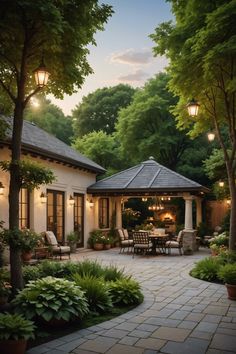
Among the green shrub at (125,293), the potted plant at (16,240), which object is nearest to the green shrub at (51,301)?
the potted plant at (16,240)

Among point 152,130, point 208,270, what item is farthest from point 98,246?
point 152,130

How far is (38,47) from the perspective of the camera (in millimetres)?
6820

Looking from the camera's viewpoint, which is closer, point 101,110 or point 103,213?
point 103,213

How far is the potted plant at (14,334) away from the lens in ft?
14.1

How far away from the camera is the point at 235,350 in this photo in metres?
4.73

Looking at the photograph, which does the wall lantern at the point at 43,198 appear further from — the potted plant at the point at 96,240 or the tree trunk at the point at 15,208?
the tree trunk at the point at 15,208

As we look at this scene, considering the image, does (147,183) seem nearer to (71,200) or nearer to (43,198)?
(71,200)

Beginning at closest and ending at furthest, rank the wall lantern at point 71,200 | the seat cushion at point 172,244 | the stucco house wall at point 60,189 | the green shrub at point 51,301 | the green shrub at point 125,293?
the green shrub at point 51,301 < the green shrub at point 125,293 < the stucco house wall at point 60,189 < the seat cushion at point 172,244 < the wall lantern at point 71,200

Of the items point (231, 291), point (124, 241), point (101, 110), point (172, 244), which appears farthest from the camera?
point (101, 110)

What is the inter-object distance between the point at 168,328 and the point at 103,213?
14.6 meters

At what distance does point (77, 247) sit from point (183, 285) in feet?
29.8

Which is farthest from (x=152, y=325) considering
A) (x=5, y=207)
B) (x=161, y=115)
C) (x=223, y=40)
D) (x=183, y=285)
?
(x=161, y=115)

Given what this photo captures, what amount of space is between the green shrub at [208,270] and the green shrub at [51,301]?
4.56 meters

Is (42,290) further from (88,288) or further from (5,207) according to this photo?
(5,207)
